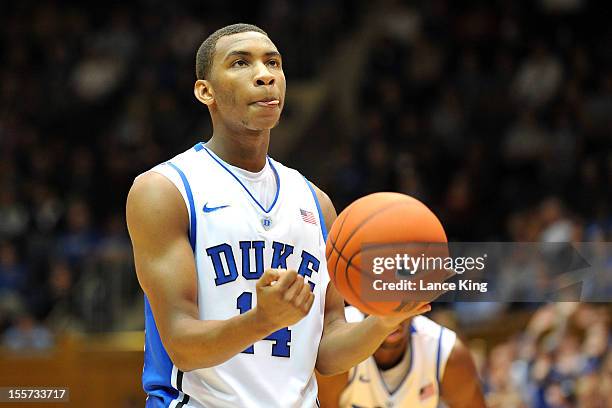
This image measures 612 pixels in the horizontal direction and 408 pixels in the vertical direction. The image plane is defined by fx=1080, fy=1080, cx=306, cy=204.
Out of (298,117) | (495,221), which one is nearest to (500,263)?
(495,221)

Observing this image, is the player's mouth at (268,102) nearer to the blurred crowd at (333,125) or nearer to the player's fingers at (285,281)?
the player's fingers at (285,281)

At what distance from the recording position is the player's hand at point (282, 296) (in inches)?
128

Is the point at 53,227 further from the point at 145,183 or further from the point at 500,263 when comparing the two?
the point at 145,183

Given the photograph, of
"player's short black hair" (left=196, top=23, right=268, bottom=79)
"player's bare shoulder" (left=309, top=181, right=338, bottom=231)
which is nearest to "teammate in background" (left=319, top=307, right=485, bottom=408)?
"player's bare shoulder" (left=309, top=181, right=338, bottom=231)

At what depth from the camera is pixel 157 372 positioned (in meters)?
3.92

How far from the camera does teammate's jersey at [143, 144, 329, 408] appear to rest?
3.86 meters

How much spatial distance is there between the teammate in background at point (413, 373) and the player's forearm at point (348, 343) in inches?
71.1

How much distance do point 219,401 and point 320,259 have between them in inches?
27.4

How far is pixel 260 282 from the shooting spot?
3279 millimetres

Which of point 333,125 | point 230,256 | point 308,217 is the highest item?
point 333,125

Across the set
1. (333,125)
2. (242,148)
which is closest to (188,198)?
(242,148)

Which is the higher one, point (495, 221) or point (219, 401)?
point (495, 221)

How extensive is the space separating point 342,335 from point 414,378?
2.10 metres

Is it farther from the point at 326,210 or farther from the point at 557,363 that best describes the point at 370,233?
the point at 557,363
